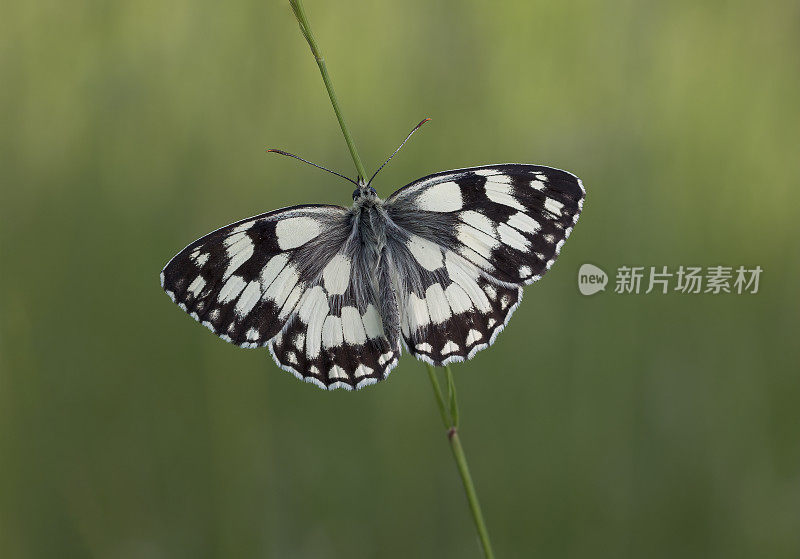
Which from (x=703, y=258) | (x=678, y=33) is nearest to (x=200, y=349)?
(x=703, y=258)

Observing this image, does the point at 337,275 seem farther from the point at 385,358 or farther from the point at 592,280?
the point at 592,280

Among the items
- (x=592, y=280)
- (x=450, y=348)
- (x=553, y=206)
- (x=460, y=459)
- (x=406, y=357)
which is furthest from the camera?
(x=592, y=280)

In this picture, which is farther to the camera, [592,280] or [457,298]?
[592,280]

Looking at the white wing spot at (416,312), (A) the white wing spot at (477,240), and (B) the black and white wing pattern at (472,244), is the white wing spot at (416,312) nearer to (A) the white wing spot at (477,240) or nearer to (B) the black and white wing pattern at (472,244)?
(B) the black and white wing pattern at (472,244)

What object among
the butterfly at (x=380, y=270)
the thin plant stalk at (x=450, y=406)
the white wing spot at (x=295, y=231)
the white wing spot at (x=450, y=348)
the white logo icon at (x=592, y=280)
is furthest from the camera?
the white logo icon at (x=592, y=280)

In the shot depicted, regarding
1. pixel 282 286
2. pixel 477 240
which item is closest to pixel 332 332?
pixel 282 286

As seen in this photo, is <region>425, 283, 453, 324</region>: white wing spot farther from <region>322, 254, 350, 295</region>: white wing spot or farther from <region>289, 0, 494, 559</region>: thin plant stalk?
<region>289, 0, 494, 559</region>: thin plant stalk

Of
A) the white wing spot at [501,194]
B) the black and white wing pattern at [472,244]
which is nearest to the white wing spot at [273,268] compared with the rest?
the black and white wing pattern at [472,244]

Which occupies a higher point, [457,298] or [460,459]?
[457,298]

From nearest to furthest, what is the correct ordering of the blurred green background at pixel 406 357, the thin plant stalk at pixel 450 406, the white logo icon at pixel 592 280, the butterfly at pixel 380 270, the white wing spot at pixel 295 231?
the thin plant stalk at pixel 450 406 < the butterfly at pixel 380 270 < the white wing spot at pixel 295 231 < the blurred green background at pixel 406 357 < the white logo icon at pixel 592 280

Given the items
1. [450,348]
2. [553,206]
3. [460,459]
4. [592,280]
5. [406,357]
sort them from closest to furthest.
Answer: [460,459] < [450,348] < [553,206] < [406,357] < [592,280]
